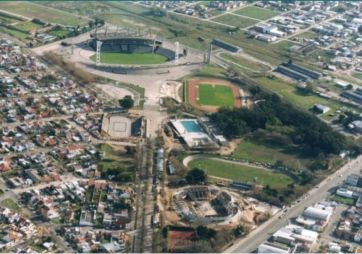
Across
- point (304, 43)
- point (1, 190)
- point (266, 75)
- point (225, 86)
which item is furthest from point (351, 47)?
point (1, 190)

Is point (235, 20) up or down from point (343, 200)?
up

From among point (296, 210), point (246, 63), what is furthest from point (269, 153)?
point (246, 63)

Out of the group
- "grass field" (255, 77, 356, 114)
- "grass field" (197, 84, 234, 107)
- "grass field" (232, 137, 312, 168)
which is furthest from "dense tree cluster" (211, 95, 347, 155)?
"grass field" (197, 84, 234, 107)

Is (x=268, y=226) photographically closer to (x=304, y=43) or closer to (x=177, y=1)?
(x=304, y=43)

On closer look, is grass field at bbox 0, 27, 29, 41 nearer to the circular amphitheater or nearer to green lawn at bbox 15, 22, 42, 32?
green lawn at bbox 15, 22, 42, 32

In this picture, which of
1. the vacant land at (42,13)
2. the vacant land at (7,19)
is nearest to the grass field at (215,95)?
the vacant land at (42,13)

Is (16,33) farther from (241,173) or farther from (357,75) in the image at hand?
(241,173)

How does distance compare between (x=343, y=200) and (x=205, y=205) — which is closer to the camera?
(x=205, y=205)

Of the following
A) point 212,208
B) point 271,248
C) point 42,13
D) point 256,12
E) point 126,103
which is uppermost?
point 256,12
